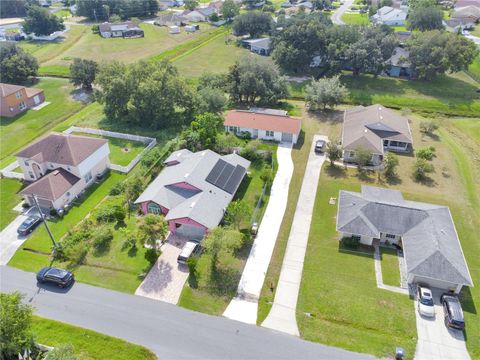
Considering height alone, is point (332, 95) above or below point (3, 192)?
above

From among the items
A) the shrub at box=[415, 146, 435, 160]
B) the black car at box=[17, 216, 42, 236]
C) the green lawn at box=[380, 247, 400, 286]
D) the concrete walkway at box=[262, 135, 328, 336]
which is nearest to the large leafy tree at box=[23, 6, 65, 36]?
the black car at box=[17, 216, 42, 236]

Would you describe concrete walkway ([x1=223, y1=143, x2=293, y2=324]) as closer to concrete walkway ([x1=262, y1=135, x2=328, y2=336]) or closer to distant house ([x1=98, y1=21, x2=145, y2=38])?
concrete walkway ([x1=262, y1=135, x2=328, y2=336])

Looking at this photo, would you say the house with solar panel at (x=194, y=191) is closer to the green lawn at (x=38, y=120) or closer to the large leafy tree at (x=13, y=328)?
the large leafy tree at (x=13, y=328)

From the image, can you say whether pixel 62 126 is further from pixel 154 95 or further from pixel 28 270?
pixel 28 270

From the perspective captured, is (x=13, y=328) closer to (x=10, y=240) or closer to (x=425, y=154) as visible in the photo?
(x=10, y=240)

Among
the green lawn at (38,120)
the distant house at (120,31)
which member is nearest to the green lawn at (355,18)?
the distant house at (120,31)

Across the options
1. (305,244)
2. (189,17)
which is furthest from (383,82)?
(189,17)

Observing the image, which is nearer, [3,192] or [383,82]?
[3,192]
